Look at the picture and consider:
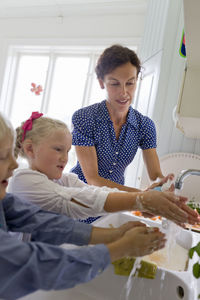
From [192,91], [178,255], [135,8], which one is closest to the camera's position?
[192,91]

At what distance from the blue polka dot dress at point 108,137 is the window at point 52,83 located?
7.73 feet

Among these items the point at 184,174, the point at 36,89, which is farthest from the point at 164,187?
the point at 36,89

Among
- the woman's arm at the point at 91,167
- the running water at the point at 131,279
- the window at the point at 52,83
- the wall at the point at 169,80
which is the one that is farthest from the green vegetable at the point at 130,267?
the window at the point at 52,83

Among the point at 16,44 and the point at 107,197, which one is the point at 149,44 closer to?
the point at 107,197

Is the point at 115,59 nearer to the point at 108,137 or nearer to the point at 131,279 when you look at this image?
the point at 108,137

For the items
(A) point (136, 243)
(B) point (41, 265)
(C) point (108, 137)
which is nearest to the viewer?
(B) point (41, 265)

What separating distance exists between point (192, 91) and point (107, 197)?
1.28ft

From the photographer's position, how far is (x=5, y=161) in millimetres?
565

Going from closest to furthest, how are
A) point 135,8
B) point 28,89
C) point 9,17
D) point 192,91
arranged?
point 192,91
point 135,8
point 9,17
point 28,89

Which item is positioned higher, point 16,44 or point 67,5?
point 67,5

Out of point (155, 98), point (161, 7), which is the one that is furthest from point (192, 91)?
point (161, 7)

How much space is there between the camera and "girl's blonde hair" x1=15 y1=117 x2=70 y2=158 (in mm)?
881

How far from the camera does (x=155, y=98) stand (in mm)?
2180

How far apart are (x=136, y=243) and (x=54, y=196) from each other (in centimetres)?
30
